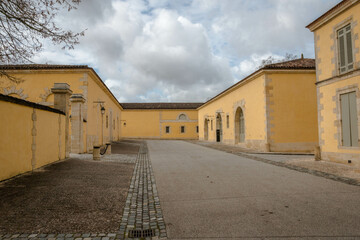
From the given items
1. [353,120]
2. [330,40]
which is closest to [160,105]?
[330,40]

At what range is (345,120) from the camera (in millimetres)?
9656

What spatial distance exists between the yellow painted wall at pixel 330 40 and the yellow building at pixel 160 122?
34.9m

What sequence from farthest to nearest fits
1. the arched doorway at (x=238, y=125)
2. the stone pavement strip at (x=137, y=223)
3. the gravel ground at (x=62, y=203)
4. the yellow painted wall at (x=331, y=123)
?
the arched doorway at (x=238, y=125), the yellow painted wall at (x=331, y=123), the gravel ground at (x=62, y=203), the stone pavement strip at (x=137, y=223)

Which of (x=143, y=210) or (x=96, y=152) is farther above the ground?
(x=96, y=152)

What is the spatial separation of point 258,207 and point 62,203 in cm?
348

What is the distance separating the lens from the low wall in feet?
21.5

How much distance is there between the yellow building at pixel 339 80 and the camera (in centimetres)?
915

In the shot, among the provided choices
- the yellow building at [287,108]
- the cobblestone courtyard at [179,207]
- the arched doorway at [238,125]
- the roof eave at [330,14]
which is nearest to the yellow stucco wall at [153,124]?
the arched doorway at [238,125]

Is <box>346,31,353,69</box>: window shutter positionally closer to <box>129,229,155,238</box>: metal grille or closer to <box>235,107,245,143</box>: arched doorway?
<box>129,229,155,238</box>: metal grille

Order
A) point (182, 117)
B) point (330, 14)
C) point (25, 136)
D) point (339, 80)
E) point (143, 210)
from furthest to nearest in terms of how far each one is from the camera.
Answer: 1. point (182, 117)
2. point (330, 14)
3. point (339, 80)
4. point (25, 136)
5. point (143, 210)

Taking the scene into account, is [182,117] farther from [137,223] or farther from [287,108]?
[137,223]

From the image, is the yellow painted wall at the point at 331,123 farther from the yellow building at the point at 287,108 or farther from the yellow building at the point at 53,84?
the yellow building at the point at 53,84

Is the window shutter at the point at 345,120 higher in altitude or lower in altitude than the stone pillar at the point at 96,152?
higher

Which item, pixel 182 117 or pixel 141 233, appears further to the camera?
pixel 182 117
